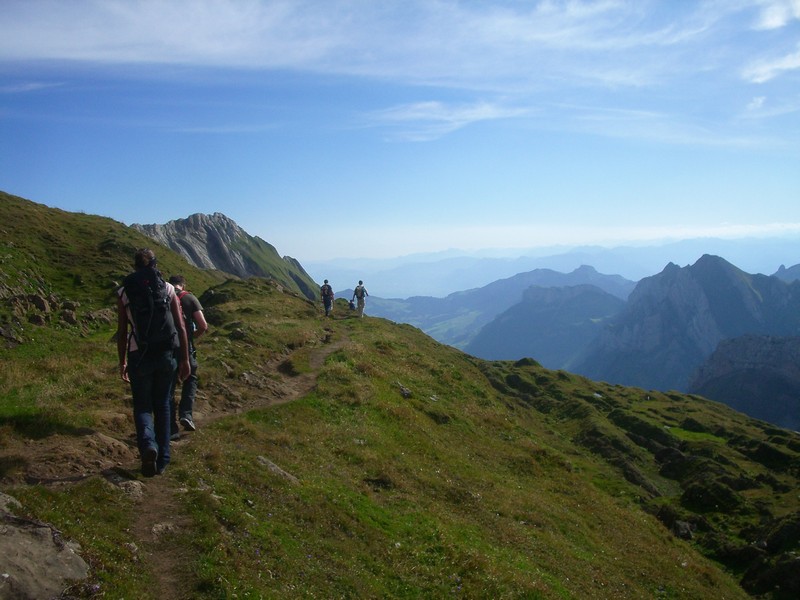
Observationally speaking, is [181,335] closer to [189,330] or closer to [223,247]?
[189,330]

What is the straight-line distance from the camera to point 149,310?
12.0 meters

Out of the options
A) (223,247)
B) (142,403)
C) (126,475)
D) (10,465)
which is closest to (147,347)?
(142,403)

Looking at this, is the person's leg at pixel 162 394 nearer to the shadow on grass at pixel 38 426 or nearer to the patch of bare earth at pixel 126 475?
the patch of bare earth at pixel 126 475

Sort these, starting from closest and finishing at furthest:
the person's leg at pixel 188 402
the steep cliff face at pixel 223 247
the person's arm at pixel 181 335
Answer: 1. the person's arm at pixel 181 335
2. the person's leg at pixel 188 402
3. the steep cliff face at pixel 223 247

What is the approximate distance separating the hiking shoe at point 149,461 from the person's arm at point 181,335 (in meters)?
2.14

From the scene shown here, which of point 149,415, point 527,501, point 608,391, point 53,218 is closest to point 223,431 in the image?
point 149,415

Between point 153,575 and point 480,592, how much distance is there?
7634 millimetres

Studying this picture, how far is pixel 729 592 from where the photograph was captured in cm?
2459

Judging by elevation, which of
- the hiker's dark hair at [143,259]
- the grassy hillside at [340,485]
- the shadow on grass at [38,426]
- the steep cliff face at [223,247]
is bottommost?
the grassy hillside at [340,485]

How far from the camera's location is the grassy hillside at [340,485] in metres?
10.6

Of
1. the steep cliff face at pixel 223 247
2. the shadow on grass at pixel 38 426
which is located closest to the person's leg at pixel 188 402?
the shadow on grass at pixel 38 426

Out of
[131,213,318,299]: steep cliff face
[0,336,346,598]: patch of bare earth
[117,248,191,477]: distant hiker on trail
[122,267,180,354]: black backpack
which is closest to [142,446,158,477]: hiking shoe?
[117,248,191,477]: distant hiker on trail

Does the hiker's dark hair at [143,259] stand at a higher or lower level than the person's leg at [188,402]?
higher

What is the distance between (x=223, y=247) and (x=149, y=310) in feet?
480
